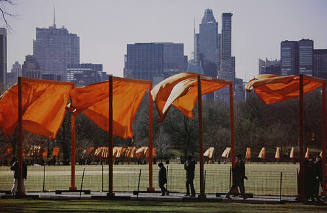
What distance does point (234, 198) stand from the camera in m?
30.0

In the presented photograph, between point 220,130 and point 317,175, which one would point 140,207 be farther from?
point 220,130

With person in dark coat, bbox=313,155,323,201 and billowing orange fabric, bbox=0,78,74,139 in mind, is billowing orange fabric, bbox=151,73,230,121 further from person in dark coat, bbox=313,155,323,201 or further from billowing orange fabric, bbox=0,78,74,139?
person in dark coat, bbox=313,155,323,201

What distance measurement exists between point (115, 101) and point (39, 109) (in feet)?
11.4

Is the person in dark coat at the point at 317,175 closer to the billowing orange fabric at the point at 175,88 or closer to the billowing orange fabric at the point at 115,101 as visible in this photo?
Result: the billowing orange fabric at the point at 175,88

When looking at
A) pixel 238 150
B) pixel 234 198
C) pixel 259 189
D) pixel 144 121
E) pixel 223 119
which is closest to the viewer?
pixel 234 198

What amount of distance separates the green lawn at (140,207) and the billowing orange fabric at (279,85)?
18.2 feet

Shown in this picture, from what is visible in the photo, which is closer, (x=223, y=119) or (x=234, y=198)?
(x=234, y=198)

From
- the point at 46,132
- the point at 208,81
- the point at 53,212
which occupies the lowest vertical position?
the point at 53,212

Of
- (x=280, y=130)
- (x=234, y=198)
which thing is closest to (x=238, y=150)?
(x=280, y=130)

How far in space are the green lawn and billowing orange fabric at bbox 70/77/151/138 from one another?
4.96 m

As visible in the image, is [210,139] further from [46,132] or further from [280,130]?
[46,132]

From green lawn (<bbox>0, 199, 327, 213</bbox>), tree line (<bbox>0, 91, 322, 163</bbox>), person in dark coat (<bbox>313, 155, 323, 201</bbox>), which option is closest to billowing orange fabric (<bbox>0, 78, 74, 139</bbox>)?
green lawn (<bbox>0, 199, 327, 213</bbox>)

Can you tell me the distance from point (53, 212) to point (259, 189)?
52.7 ft

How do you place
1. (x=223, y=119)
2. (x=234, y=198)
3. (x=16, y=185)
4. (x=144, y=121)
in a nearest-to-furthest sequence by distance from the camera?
(x=234, y=198) → (x=16, y=185) → (x=144, y=121) → (x=223, y=119)
